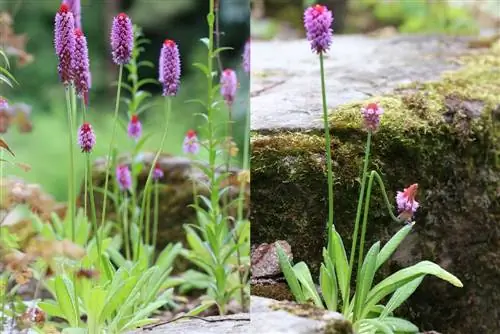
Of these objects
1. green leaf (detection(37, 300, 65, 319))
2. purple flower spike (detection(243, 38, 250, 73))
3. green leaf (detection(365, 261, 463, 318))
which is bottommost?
green leaf (detection(37, 300, 65, 319))

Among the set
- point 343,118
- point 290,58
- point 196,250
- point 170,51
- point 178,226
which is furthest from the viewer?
point 290,58

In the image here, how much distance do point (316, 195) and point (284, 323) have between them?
0.40 meters

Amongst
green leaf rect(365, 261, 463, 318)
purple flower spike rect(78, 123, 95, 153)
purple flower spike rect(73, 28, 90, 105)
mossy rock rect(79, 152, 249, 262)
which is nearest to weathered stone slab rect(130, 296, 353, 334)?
green leaf rect(365, 261, 463, 318)

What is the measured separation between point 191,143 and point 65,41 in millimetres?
647

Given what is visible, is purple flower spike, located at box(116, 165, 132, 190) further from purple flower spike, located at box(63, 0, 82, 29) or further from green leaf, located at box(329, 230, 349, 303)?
green leaf, located at box(329, 230, 349, 303)

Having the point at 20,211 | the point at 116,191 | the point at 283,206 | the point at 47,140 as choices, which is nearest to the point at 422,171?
the point at 283,206

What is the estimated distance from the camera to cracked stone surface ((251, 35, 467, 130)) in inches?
78.4

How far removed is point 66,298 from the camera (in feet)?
5.53

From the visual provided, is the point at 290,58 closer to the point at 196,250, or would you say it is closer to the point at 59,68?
the point at 196,250

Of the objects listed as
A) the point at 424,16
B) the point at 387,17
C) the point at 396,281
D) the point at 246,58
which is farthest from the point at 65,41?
the point at 387,17

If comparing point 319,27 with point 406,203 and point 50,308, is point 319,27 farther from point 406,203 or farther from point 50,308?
point 50,308

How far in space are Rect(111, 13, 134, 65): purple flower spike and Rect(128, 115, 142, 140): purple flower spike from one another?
499mm

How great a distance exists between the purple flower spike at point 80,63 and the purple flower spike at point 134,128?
20.9 inches

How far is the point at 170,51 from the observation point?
5.75 ft
